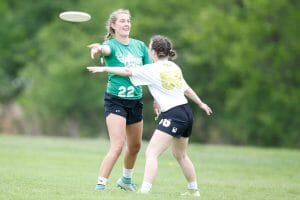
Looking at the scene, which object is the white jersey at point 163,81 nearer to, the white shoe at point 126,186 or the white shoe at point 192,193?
the white shoe at point 192,193

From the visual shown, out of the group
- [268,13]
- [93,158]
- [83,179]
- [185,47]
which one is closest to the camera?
[83,179]

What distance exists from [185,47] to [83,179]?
4456cm

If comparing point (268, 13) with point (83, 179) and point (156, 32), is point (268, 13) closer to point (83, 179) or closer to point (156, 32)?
point (156, 32)

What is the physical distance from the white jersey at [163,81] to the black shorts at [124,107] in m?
0.65

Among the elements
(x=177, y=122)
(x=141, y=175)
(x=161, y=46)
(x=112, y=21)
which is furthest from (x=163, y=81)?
(x=141, y=175)

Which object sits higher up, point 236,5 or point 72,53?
point 236,5

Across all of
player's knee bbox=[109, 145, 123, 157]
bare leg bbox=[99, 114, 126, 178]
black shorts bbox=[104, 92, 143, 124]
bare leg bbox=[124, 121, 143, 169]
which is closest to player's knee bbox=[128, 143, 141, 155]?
bare leg bbox=[124, 121, 143, 169]

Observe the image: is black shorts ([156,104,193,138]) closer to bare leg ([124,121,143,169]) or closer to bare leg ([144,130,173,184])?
bare leg ([144,130,173,184])

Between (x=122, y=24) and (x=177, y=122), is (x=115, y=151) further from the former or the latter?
(x=122, y=24)

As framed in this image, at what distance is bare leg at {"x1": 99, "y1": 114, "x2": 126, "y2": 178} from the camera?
12.1 meters

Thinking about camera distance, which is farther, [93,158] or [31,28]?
[31,28]

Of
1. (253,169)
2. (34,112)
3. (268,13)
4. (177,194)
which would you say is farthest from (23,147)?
(34,112)

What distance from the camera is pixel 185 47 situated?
58.9 meters

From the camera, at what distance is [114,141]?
477 inches
